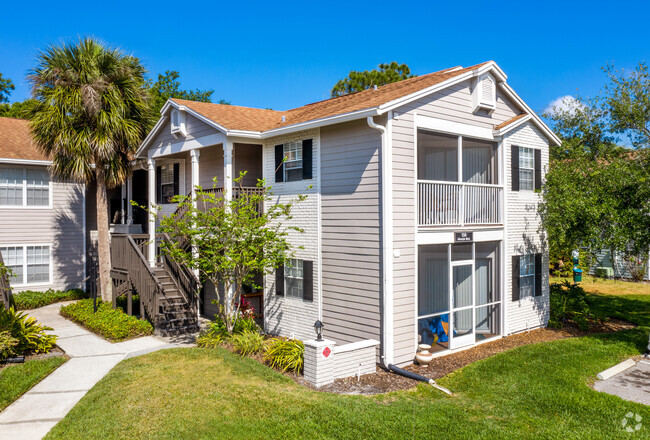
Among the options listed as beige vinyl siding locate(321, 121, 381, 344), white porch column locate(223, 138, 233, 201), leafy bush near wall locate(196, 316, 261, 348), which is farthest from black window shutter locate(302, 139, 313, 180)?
leafy bush near wall locate(196, 316, 261, 348)

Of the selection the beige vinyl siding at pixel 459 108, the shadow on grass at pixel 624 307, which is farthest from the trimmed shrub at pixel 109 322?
the shadow on grass at pixel 624 307

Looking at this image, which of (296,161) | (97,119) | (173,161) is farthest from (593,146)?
(97,119)

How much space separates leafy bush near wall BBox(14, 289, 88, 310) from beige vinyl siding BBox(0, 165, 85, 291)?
0.46 metres

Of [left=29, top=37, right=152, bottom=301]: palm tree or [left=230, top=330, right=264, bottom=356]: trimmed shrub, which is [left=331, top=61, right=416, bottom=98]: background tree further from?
[left=230, top=330, right=264, bottom=356]: trimmed shrub

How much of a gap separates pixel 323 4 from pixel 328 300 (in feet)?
51.2

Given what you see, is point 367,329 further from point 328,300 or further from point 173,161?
point 173,161

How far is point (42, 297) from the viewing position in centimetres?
1867

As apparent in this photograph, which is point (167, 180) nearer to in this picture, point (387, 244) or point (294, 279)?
point (294, 279)

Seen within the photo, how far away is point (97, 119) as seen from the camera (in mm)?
15875

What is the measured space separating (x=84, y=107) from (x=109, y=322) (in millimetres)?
6842

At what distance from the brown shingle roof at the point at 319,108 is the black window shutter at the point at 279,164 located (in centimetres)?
74

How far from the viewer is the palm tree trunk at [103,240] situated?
1670 cm

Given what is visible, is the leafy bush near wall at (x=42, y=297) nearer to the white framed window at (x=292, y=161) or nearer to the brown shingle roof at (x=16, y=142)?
the brown shingle roof at (x=16, y=142)

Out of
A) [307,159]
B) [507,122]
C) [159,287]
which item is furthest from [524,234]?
[159,287]
